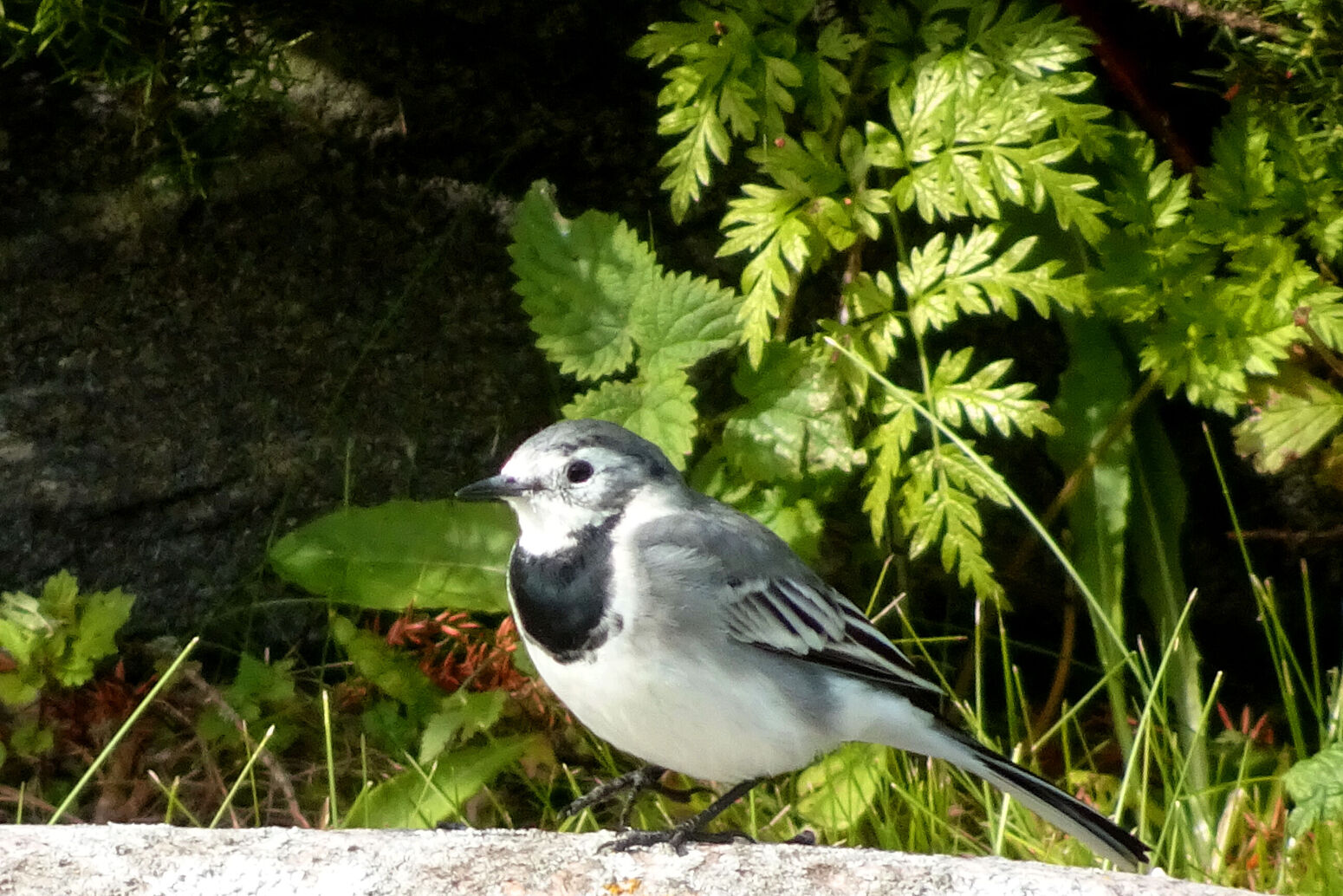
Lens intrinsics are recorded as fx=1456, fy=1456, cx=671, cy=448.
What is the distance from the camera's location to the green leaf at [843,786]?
333cm

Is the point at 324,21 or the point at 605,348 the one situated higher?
the point at 324,21

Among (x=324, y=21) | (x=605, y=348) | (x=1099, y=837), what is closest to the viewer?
(x=1099, y=837)

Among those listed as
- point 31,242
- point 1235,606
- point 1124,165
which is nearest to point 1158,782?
point 1235,606

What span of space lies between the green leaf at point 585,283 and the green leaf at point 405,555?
1.65 feet

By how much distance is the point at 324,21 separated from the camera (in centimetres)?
372

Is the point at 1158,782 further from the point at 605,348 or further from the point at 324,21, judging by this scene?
the point at 324,21

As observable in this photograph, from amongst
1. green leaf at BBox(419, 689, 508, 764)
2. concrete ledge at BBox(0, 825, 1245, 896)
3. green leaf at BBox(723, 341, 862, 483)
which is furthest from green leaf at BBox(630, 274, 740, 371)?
concrete ledge at BBox(0, 825, 1245, 896)

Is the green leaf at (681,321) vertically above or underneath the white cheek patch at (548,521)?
above

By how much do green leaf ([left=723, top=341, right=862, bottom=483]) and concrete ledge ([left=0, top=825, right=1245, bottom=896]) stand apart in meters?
1.27

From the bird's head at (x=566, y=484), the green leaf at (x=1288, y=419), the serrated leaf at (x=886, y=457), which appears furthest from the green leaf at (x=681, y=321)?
the green leaf at (x=1288, y=419)

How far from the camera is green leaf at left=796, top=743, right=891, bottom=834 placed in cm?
333

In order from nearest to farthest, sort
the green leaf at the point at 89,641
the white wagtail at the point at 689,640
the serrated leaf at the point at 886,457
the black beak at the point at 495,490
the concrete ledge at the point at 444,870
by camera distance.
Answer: the concrete ledge at the point at 444,870
the white wagtail at the point at 689,640
the black beak at the point at 495,490
the serrated leaf at the point at 886,457
the green leaf at the point at 89,641

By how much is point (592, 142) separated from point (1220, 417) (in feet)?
6.08

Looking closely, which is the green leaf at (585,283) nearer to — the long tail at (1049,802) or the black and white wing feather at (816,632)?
the black and white wing feather at (816,632)
